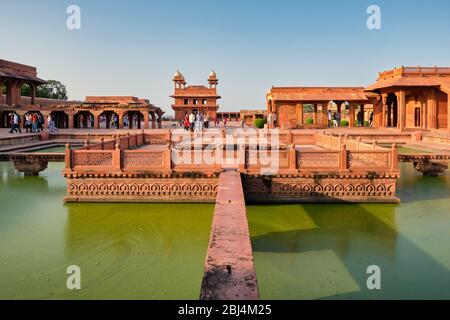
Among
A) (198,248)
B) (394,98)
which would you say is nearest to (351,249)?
(198,248)

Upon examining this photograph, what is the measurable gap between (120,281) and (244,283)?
9.01 ft

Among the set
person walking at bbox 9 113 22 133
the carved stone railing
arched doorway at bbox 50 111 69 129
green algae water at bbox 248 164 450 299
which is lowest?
green algae water at bbox 248 164 450 299

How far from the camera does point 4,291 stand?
5383 mm

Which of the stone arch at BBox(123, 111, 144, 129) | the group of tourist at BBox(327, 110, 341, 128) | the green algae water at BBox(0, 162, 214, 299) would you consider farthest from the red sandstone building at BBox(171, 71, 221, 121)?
the green algae water at BBox(0, 162, 214, 299)

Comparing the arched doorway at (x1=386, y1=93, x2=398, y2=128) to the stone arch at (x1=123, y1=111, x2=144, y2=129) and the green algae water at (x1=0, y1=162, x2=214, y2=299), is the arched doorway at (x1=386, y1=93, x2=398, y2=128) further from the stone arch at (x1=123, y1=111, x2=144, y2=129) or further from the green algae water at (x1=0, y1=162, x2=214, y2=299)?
the green algae water at (x1=0, y1=162, x2=214, y2=299)

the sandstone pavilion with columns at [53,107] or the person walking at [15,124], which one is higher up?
the sandstone pavilion with columns at [53,107]

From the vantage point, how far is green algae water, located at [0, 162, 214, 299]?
553 cm

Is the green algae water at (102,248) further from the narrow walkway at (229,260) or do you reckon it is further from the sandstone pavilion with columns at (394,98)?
the sandstone pavilion with columns at (394,98)

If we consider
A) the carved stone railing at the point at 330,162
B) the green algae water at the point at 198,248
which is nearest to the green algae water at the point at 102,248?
the green algae water at the point at 198,248

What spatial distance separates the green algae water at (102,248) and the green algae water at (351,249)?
1243 mm

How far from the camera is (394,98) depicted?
30.8 m

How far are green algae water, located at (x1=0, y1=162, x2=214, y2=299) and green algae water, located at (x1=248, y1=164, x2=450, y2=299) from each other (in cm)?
124

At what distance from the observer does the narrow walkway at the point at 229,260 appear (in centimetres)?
349
